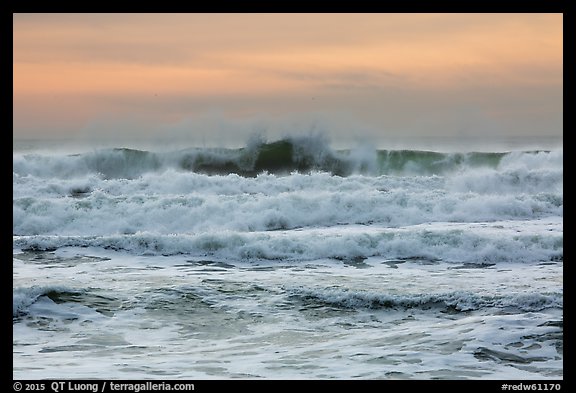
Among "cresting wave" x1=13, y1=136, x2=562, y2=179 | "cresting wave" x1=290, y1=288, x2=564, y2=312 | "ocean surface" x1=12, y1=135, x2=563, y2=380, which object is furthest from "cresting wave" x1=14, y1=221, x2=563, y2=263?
"cresting wave" x1=13, y1=136, x2=562, y2=179

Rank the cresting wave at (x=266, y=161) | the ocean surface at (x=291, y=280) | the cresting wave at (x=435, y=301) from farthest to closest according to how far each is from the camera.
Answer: the cresting wave at (x=266, y=161), the cresting wave at (x=435, y=301), the ocean surface at (x=291, y=280)

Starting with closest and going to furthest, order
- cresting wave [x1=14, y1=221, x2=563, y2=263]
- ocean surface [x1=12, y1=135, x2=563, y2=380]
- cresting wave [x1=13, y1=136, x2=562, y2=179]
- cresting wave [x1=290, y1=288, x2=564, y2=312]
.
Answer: ocean surface [x1=12, y1=135, x2=563, y2=380] → cresting wave [x1=290, y1=288, x2=564, y2=312] → cresting wave [x1=14, y1=221, x2=563, y2=263] → cresting wave [x1=13, y1=136, x2=562, y2=179]

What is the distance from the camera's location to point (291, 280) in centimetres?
939

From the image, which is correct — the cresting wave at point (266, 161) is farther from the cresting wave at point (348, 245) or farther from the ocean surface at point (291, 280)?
the cresting wave at point (348, 245)

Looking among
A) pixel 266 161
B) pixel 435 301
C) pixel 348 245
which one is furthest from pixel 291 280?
pixel 266 161

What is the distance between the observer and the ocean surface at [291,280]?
5.70 meters

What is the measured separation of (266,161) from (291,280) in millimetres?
15533

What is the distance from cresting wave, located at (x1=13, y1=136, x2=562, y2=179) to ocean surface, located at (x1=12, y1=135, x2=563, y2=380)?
3.18m

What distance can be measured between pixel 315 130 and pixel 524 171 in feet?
25.9

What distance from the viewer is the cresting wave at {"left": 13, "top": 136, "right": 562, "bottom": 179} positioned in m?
24.3

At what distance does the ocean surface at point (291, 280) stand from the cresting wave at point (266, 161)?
10.4 ft

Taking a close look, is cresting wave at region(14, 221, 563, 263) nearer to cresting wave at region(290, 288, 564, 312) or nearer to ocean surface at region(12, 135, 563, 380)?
ocean surface at region(12, 135, 563, 380)

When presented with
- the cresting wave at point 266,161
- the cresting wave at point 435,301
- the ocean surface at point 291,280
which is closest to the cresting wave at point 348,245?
the ocean surface at point 291,280
